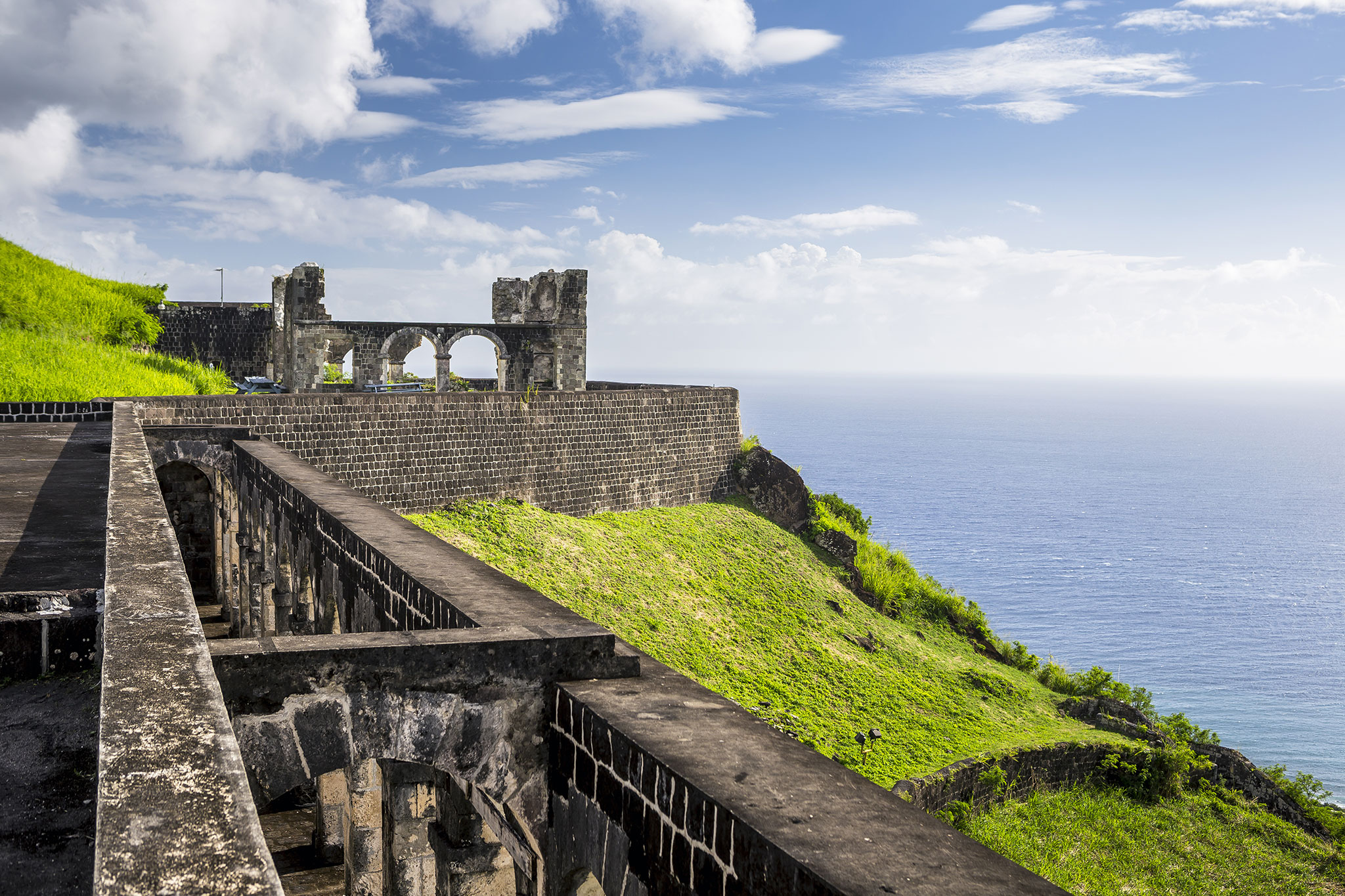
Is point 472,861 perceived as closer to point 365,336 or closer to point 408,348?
point 365,336

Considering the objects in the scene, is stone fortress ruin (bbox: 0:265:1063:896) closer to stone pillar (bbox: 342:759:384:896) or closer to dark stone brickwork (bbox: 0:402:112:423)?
stone pillar (bbox: 342:759:384:896)

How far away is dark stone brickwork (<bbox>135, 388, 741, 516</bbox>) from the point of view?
16266 mm

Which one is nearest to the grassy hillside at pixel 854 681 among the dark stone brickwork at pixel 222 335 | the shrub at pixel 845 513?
the shrub at pixel 845 513

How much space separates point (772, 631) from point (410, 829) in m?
15.6

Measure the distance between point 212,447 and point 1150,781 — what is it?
61.7 ft

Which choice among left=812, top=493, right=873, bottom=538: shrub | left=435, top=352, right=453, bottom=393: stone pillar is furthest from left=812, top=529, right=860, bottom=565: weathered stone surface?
left=435, top=352, right=453, bottom=393: stone pillar

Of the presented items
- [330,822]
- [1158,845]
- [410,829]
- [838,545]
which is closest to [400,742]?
[410,829]

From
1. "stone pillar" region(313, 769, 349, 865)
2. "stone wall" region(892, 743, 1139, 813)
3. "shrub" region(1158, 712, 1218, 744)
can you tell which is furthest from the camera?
"shrub" region(1158, 712, 1218, 744)

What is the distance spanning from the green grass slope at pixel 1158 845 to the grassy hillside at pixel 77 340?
1699 centimetres

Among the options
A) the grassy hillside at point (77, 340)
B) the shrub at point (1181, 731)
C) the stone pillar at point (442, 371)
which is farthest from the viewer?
the stone pillar at point (442, 371)

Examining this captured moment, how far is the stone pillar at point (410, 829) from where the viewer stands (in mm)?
6281

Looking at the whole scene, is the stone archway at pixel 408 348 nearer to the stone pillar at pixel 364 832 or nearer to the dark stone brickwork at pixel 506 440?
the dark stone brickwork at pixel 506 440

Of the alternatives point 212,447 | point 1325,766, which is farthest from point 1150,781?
point 1325,766

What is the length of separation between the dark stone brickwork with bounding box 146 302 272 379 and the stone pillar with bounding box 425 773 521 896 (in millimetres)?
27029
